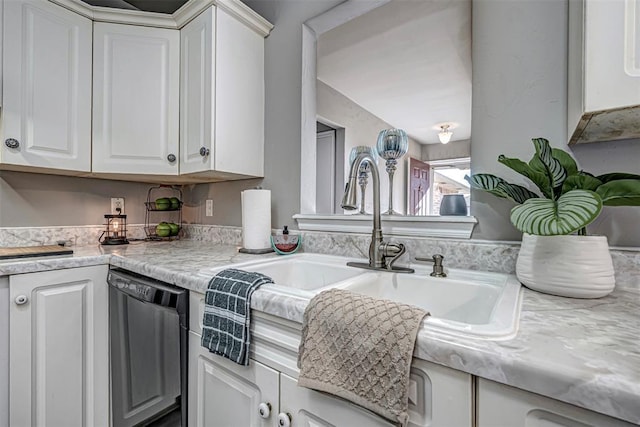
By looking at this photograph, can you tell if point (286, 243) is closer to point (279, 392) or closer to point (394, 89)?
point (279, 392)

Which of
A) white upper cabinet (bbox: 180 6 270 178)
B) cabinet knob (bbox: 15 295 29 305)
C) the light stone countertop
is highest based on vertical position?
white upper cabinet (bbox: 180 6 270 178)

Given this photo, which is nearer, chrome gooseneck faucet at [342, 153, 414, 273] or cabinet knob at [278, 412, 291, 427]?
cabinet knob at [278, 412, 291, 427]

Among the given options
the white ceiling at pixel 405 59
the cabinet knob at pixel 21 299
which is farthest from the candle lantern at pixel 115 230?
the white ceiling at pixel 405 59

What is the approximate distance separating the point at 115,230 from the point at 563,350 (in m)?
2.21

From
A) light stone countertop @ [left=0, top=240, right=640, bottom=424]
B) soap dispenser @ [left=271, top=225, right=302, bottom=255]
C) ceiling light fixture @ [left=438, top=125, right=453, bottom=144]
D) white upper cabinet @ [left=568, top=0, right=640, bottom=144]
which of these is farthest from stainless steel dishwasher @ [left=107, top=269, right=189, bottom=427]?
ceiling light fixture @ [left=438, top=125, right=453, bottom=144]

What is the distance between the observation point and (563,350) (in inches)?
18.4

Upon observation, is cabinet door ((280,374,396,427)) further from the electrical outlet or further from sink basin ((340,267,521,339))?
the electrical outlet

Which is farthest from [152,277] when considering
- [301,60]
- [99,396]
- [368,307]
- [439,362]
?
[301,60]

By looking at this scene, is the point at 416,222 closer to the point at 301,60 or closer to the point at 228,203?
the point at 301,60

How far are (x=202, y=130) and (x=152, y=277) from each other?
80 cm

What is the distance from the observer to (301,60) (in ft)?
5.31

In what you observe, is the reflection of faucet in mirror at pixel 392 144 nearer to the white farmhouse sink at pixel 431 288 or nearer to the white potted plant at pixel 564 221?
the white farmhouse sink at pixel 431 288

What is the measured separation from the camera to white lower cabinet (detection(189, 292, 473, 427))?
0.53m

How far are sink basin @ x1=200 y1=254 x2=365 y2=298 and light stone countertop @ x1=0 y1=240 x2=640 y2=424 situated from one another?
464 millimetres
